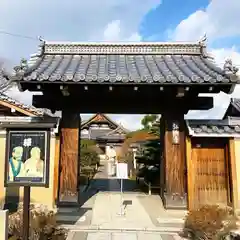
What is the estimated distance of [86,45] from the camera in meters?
10.3

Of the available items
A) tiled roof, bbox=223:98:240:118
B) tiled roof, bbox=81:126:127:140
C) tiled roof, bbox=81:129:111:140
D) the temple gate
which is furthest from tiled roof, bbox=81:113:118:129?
the temple gate

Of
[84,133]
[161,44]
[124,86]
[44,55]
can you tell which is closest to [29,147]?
[124,86]

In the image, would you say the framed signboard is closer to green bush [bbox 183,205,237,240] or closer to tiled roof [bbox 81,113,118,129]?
green bush [bbox 183,205,237,240]

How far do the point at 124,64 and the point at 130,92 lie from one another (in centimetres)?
155

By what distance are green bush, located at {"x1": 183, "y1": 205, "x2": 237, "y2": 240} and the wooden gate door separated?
7.56 feet

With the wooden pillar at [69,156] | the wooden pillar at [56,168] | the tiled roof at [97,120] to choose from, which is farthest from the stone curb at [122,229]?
the tiled roof at [97,120]

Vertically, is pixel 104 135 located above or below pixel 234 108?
above

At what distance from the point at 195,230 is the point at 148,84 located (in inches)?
142

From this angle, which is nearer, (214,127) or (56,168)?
(56,168)

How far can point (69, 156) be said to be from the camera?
8555 millimetres

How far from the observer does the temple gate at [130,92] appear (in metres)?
7.59

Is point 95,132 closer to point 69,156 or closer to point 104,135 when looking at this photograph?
point 104,135

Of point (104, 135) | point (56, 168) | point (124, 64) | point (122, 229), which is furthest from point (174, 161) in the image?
point (104, 135)

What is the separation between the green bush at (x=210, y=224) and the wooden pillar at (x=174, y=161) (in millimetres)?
2269
